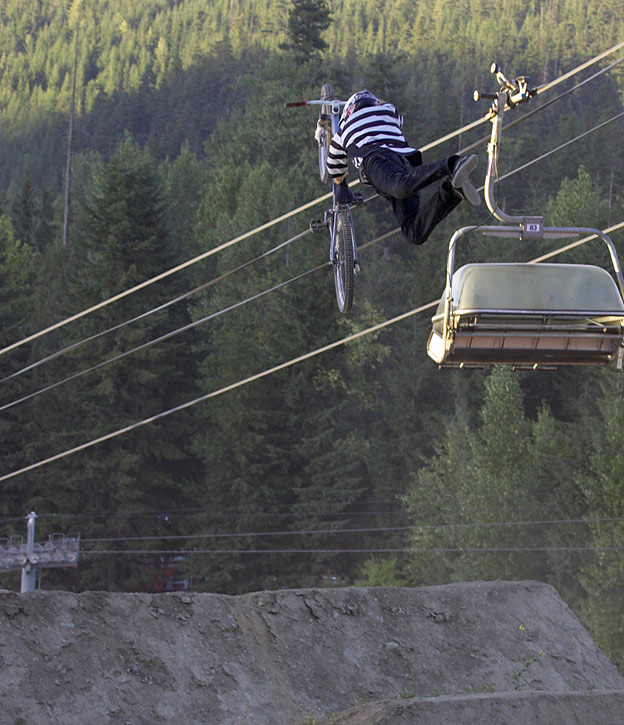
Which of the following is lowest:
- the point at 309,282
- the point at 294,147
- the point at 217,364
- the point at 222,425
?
the point at 222,425

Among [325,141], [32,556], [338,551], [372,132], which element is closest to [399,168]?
[372,132]

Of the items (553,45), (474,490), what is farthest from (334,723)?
(553,45)

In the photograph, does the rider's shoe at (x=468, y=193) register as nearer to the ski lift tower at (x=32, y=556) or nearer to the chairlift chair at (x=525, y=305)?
the chairlift chair at (x=525, y=305)

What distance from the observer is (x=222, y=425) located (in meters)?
41.1

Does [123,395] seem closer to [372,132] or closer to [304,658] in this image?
[304,658]

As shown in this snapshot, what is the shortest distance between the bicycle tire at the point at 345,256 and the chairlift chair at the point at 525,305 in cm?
122

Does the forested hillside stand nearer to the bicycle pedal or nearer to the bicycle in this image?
the bicycle pedal

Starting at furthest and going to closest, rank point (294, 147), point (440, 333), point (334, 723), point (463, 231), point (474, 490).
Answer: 1. point (294, 147)
2. point (474, 490)
3. point (334, 723)
4. point (440, 333)
5. point (463, 231)

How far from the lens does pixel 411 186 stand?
6.48 metres

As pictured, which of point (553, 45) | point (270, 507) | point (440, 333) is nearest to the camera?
point (440, 333)

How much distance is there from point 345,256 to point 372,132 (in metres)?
1.79

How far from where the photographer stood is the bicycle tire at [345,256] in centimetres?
879

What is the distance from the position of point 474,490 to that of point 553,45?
91984 mm

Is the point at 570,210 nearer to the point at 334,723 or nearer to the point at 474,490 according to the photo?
the point at 474,490
